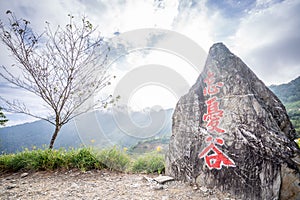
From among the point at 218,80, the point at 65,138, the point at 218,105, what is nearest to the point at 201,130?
the point at 218,105

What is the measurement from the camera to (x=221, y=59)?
13.4 ft

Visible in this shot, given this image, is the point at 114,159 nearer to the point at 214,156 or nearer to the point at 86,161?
the point at 86,161

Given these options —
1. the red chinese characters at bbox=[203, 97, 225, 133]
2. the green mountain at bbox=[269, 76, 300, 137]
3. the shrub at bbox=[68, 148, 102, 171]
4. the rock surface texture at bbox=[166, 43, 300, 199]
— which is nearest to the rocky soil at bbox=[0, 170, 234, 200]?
→ the shrub at bbox=[68, 148, 102, 171]

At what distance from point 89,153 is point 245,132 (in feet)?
13.8

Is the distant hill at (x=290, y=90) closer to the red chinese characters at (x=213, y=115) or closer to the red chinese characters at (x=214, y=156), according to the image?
the red chinese characters at (x=213, y=115)

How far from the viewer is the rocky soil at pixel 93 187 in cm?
333

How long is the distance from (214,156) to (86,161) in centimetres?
352

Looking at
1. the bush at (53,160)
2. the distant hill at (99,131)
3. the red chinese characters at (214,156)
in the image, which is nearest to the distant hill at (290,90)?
the distant hill at (99,131)

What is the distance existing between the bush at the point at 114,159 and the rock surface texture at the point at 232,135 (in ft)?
4.99

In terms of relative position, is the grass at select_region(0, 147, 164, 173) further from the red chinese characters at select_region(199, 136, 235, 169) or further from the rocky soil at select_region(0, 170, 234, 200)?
the red chinese characters at select_region(199, 136, 235, 169)

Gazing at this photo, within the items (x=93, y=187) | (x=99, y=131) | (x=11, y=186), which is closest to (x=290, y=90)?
(x=99, y=131)

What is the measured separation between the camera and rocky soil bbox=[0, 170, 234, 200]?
10.9 feet

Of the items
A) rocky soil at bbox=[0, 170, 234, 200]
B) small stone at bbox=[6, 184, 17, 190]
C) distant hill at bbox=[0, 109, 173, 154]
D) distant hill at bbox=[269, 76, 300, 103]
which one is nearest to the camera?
rocky soil at bbox=[0, 170, 234, 200]

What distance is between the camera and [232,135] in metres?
3.38
